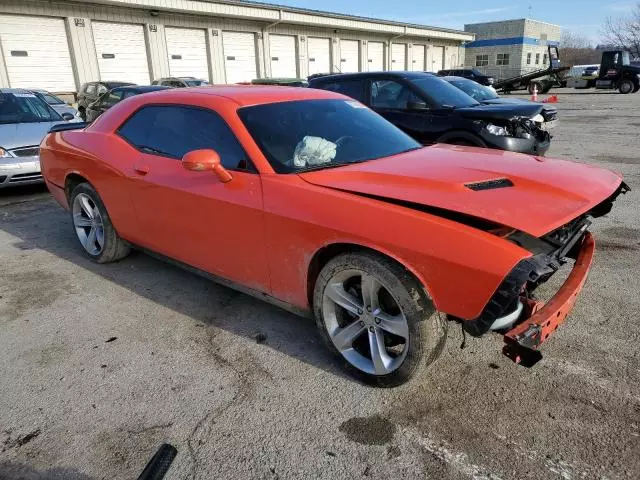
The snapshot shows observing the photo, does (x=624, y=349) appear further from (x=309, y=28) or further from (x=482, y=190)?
(x=309, y=28)

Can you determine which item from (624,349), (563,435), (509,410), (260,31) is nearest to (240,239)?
(509,410)

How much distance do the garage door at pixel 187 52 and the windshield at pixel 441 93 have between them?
2059 centimetres

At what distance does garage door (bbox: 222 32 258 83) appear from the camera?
2745 cm

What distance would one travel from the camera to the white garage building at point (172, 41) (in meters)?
20.4

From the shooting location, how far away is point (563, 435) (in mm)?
2271

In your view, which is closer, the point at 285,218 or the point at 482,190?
the point at 482,190

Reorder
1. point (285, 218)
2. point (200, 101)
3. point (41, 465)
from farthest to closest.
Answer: point (200, 101), point (285, 218), point (41, 465)

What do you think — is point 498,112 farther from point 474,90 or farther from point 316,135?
point 316,135

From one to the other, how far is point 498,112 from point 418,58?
129 feet

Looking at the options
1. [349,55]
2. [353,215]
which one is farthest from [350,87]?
[349,55]

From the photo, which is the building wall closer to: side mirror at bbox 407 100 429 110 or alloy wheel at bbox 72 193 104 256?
side mirror at bbox 407 100 429 110

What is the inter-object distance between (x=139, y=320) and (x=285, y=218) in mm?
1503

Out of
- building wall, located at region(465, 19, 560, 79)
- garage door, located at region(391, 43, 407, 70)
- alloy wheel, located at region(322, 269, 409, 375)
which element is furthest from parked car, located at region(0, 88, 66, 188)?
building wall, located at region(465, 19, 560, 79)

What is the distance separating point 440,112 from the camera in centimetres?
712
